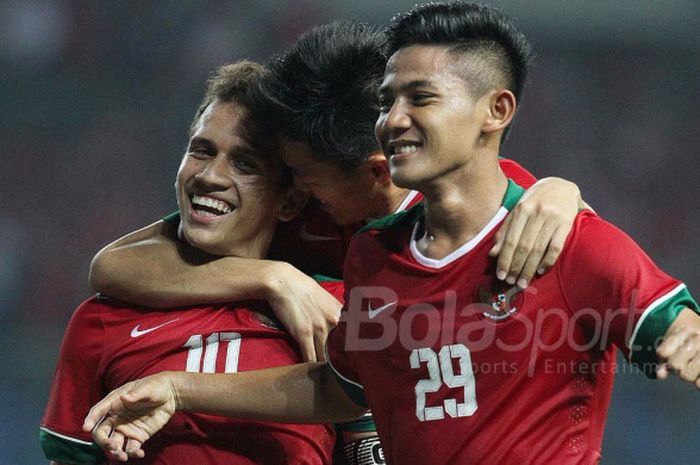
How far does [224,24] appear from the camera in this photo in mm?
6598

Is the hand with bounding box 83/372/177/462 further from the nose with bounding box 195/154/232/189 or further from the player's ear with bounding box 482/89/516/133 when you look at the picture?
the player's ear with bounding box 482/89/516/133

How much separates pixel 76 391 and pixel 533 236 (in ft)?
3.86

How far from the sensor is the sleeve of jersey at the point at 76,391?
2.50 metres

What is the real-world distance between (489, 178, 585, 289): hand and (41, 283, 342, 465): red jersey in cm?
73

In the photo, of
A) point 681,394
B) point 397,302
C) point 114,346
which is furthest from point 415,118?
point 681,394

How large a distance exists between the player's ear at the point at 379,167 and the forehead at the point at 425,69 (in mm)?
446

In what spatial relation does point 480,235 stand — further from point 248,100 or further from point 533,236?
point 248,100

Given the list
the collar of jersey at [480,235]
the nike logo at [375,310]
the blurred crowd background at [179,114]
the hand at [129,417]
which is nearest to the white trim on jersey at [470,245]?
the collar of jersey at [480,235]

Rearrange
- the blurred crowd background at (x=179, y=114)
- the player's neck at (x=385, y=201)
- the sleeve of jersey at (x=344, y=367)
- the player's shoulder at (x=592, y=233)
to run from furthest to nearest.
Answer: the blurred crowd background at (x=179, y=114), the player's neck at (x=385, y=201), the sleeve of jersey at (x=344, y=367), the player's shoulder at (x=592, y=233)

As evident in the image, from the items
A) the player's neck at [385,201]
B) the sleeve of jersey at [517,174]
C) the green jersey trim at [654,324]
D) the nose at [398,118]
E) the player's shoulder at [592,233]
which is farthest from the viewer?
the player's neck at [385,201]

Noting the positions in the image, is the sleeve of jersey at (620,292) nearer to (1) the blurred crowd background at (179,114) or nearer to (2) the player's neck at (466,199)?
(2) the player's neck at (466,199)

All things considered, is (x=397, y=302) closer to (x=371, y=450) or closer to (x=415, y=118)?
(x=415, y=118)

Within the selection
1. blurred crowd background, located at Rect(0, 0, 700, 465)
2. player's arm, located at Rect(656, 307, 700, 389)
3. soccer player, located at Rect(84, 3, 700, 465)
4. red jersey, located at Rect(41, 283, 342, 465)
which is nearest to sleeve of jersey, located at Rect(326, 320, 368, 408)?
soccer player, located at Rect(84, 3, 700, 465)

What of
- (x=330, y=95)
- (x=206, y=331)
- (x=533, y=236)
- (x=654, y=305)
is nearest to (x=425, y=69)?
(x=533, y=236)
